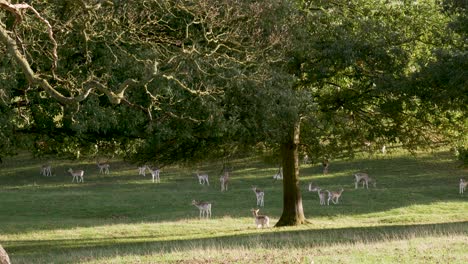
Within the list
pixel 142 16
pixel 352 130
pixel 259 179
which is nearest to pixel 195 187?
pixel 259 179

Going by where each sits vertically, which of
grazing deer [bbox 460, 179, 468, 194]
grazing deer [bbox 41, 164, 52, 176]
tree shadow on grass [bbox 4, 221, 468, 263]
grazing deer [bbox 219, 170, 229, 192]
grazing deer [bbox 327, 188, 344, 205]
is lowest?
tree shadow on grass [bbox 4, 221, 468, 263]

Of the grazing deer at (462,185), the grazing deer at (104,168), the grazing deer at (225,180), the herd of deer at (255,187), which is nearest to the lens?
the herd of deer at (255,187)

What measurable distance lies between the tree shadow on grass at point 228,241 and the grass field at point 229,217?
0.05m

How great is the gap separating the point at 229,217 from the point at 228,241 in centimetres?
1193

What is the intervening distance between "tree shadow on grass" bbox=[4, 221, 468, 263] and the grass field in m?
0.05

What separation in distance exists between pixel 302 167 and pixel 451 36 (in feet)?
84.8

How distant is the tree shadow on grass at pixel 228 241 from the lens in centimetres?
1756

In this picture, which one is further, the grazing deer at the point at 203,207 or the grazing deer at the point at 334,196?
the grazing deer at the point at 334,196

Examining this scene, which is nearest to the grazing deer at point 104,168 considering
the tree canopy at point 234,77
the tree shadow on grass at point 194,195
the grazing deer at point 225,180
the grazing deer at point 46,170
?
the tree shadow on grass at point 194,195

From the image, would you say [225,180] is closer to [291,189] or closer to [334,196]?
[334,196]

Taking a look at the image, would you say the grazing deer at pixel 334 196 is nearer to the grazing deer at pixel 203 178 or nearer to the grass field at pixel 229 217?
the grass field at pixel 229 217

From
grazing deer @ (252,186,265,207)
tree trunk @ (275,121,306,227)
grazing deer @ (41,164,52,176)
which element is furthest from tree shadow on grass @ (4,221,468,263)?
grazing deer @ (41,164,52,176)

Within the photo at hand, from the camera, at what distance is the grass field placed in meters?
15.1

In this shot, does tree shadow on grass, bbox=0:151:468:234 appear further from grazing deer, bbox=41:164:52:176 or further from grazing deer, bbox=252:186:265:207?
grazing deer, bbox=41:164:52:176
